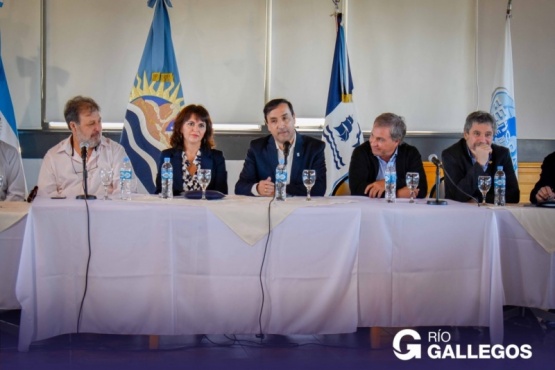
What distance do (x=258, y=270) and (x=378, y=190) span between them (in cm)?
105

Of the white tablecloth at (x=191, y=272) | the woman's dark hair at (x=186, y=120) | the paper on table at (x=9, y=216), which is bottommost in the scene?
the white tablecloth at (x=191, y=272)

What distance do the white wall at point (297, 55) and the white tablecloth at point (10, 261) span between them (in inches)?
97.8

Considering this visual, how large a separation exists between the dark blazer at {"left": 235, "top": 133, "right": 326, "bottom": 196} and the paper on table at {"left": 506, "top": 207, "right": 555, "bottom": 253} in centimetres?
122

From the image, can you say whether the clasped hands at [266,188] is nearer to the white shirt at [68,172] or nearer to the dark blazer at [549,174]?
the white shirt at [68,172]

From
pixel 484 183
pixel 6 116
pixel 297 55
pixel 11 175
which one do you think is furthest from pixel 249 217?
pixel 297 55

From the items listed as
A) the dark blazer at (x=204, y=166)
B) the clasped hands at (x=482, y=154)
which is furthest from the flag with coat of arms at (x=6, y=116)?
the clasped hands at (x=482, y=154)

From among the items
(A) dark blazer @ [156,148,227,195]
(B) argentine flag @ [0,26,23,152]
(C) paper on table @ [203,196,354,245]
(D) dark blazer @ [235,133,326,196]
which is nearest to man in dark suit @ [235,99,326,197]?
(D) dark blazer @ [235,133,326,196]

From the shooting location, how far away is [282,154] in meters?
4.24

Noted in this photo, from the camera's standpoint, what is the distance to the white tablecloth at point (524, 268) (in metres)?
3.46

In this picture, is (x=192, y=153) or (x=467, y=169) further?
(x=192, y=153)

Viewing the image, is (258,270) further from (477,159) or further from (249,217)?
(477,159)

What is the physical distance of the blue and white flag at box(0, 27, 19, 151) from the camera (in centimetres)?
511

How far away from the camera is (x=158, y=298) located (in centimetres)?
326

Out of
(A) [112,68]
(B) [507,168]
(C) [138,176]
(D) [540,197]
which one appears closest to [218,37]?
(A) [112,68]
